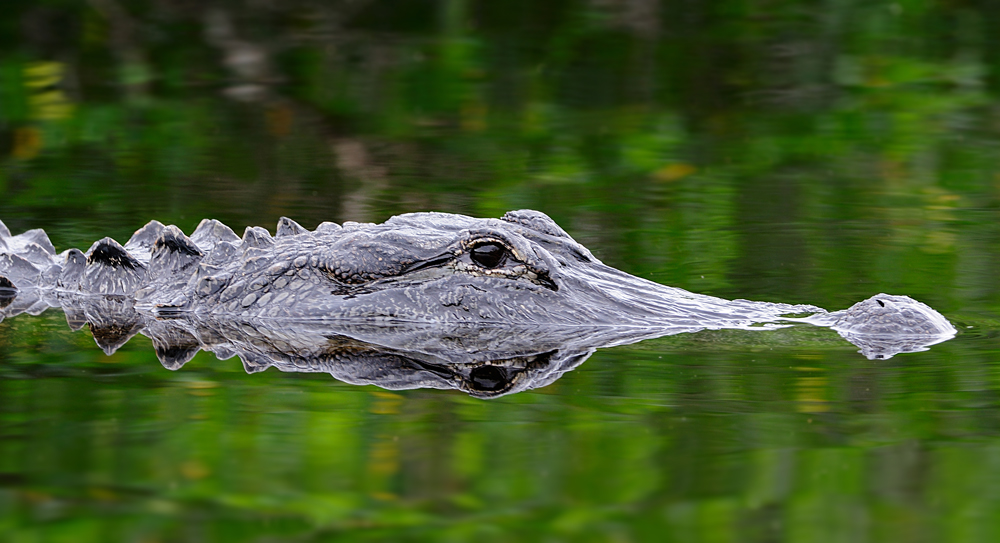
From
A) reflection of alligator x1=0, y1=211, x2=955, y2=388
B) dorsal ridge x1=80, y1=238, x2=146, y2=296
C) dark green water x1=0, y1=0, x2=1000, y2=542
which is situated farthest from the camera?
dorsal ridge x1=80, y1=238, x2=146, y2=296

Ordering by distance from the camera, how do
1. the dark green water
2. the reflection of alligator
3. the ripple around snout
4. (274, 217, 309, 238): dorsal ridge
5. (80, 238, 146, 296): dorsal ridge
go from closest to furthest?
the dark green water
the ripple around snout
the reflection of alligator
(274, 217, 309, 238): dorsal ridge
(80, 238, 146, 296): dorsal ridge

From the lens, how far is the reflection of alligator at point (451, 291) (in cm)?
560

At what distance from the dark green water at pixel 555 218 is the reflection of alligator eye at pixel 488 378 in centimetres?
14

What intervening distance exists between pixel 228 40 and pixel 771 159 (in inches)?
298

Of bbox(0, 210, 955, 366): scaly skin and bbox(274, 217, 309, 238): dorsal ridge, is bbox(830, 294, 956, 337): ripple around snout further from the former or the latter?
bbox(274, 217, 309, 238): dorsal ridge

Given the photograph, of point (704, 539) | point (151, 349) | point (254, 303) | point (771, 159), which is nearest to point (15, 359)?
point (151, 349)

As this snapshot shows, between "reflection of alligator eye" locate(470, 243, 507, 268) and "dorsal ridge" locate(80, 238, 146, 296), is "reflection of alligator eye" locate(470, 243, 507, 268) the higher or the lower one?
the higher one

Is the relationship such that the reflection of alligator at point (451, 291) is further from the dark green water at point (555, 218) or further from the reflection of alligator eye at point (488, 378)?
the reflection of alligator eye at point (488, 378)

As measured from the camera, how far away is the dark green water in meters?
3.61

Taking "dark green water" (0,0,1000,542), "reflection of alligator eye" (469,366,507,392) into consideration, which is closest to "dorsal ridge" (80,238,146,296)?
"dark green water" (0,0,1000,542)

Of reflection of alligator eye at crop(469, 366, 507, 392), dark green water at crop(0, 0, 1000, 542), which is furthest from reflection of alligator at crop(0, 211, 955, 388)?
reflection of alligator eye at crop(469, 366, 507, 392)

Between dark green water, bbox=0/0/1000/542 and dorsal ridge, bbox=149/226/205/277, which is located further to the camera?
dorsal ridge, bbox=149/226/205/277

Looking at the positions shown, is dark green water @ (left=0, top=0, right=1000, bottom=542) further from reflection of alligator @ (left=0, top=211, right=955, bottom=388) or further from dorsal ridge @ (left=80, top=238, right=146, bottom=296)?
dorsal ridge @ (left=80, top=238, right=146, bottom=296)

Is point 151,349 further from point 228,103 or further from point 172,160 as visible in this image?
point 228,103
